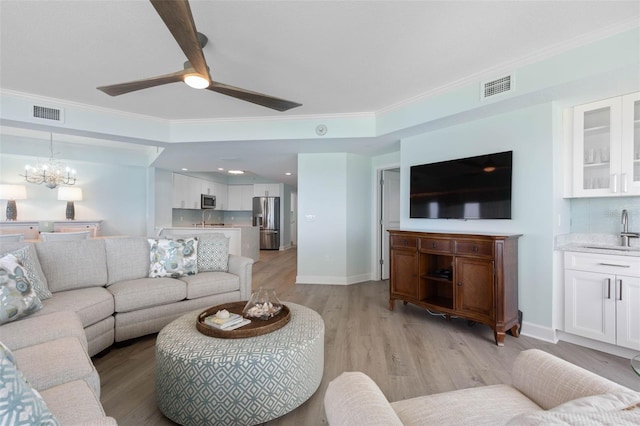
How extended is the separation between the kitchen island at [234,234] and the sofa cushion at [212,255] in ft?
7.05

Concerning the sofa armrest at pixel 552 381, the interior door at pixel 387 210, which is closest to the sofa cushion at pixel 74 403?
the sofa armrest at pixel 552 381

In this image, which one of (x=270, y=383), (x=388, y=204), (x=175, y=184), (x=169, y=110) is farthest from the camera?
(x=175, y=184)

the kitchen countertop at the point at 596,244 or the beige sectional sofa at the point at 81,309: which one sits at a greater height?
the kitchen countertop at the point at 596,244

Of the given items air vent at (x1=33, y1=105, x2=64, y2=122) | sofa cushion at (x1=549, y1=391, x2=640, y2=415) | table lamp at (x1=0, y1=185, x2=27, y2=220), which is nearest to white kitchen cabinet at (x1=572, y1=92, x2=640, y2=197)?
sofa cushion at (x1=549, y1=391, x2=640, y2=415)

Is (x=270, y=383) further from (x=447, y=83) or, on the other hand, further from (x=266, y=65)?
(x=447, y=83)

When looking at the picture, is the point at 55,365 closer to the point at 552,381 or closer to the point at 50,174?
the point at 552,381

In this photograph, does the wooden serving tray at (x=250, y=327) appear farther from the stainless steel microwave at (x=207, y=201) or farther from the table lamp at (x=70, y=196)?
the stainless steel microwave at (x=207, y=201)

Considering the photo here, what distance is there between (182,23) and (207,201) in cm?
762

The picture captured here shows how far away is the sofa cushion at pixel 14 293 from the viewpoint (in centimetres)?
175

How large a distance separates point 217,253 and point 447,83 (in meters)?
3.13

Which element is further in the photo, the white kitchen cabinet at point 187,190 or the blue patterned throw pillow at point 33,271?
the white kitchen cabinet at point 187,190

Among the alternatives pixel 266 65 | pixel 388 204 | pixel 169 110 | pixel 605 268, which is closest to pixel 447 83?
pixel 266 65

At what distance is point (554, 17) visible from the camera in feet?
6.64

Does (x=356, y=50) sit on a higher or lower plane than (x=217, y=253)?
higher
